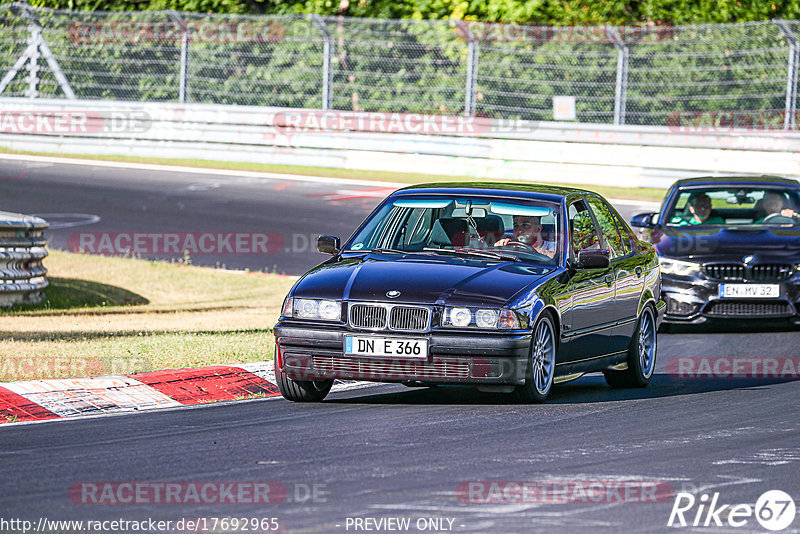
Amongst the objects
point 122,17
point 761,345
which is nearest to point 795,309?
point 761,345

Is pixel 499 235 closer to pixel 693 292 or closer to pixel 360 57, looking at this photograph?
pixel 693 292

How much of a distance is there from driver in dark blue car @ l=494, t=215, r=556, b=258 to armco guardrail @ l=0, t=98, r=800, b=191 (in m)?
15.1

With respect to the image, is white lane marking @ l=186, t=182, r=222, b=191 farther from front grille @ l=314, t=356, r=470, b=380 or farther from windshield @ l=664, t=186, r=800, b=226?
front grille @ l=314, t=356, r=470, b=380

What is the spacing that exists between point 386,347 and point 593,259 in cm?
174

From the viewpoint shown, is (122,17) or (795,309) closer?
(795,309)

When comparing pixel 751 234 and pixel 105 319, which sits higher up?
pixel 751 234

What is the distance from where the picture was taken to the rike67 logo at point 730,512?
584cm

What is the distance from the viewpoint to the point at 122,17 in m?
28.8

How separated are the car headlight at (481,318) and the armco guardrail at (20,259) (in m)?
7.56

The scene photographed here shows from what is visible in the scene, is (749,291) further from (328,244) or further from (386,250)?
(328,244)

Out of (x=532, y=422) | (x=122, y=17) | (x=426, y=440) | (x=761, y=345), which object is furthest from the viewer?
(x=122, y=17)

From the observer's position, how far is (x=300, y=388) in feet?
29.8

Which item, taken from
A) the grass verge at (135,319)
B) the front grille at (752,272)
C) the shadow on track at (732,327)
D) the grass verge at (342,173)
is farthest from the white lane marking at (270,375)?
the grass verge at (342,173)

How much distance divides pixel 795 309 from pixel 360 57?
48.6ft
